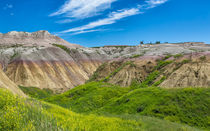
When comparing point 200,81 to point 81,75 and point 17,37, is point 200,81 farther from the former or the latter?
point 17,37

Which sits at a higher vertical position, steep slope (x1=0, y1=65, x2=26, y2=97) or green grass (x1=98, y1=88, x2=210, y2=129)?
steep slope (x1=0, y1=65, x2=26, y2=97)

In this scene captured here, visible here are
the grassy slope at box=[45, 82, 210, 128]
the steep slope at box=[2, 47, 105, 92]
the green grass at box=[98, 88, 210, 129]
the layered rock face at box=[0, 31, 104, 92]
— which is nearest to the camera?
the green grass at box=[98, 88, 210, 129]

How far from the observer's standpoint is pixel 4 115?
20.1 feet

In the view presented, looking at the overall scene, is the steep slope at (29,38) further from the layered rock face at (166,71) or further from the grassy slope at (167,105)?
the grassy slope at (167,105)

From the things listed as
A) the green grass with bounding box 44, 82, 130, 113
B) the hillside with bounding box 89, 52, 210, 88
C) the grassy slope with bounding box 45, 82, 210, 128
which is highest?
the hillside with bounding box 89, 52, 210, 88

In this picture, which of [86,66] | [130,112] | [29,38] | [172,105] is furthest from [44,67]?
[172,105]

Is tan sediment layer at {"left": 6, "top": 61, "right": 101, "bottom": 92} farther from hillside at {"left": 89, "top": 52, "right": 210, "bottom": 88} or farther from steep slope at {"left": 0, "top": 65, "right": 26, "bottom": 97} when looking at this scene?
steep slope at {"left": 0, "top": 65, "right": 26, "bottom": 97}

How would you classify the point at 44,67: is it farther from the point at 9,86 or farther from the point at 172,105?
the point at 172,105

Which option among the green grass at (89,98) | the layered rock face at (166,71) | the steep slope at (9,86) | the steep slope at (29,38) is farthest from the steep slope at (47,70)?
the steep slope at (9,86)

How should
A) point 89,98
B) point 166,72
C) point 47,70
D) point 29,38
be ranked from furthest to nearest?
1. point 29,38
2. point 47,70
3. point 166,72
4. point 89,98

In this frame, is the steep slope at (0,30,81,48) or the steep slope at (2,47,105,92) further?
the steep slope at (0,30,81,48)

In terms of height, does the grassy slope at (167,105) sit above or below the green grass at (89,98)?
above

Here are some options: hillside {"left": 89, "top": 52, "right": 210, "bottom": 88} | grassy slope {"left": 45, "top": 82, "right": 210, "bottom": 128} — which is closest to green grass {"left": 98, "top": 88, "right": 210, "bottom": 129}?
grassy slope {"left": 45, "top": 82, "right": 210, "bottom": 128}

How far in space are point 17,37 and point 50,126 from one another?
87.0 m
